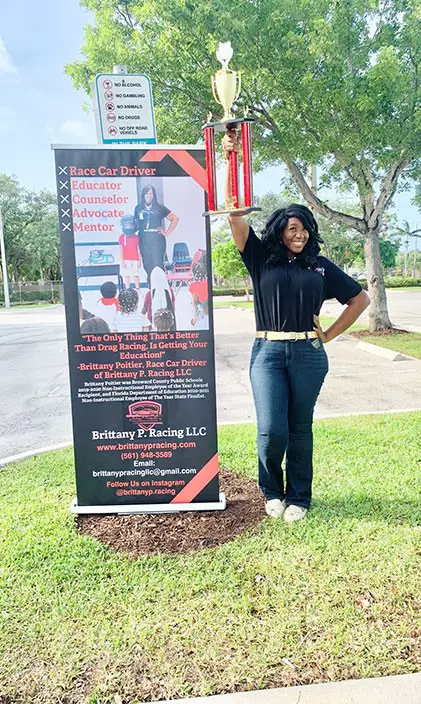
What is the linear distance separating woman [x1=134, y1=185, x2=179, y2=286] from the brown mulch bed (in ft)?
5.39

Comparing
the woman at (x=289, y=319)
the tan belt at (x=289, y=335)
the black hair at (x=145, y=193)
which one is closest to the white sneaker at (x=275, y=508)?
the woman at (x=289, y=319)

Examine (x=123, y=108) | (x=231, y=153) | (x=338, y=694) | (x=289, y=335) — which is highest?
(x=123, y=108)

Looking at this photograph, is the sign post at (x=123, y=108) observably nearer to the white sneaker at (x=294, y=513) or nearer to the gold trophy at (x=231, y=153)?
the gold trophy at (x=231, y=153)

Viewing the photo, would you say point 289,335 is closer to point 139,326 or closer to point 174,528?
point 139,326

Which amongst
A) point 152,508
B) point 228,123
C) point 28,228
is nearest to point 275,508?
point 152,508

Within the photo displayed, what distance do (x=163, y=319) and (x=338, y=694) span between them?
7.42 feet

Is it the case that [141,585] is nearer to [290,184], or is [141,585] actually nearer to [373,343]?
[373,343]

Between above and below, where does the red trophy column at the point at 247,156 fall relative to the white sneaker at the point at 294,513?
above

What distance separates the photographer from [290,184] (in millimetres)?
15156

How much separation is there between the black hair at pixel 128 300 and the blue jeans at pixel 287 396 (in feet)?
2.74

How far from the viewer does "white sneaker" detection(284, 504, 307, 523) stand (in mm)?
3490

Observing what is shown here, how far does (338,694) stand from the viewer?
2.08 meters

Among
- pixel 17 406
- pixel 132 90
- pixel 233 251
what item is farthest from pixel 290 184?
pixel 233 251

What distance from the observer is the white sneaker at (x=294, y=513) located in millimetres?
3490
